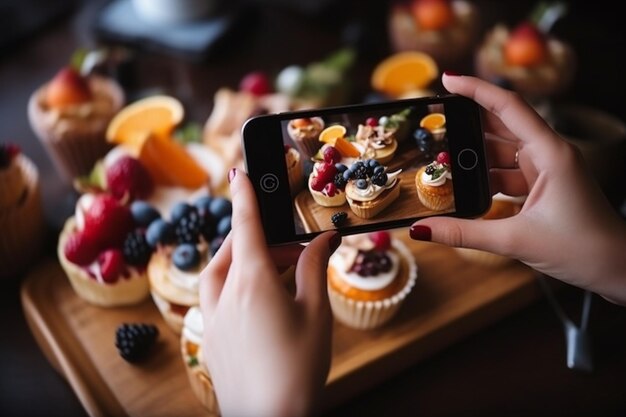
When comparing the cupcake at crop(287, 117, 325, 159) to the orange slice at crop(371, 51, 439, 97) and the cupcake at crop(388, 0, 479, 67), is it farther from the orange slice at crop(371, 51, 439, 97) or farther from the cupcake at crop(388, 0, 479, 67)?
the cupcake at crop(388, 0, 479, 67)

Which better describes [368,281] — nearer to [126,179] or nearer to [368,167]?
[368,167]

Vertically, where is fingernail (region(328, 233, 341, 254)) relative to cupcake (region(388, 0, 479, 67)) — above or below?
above

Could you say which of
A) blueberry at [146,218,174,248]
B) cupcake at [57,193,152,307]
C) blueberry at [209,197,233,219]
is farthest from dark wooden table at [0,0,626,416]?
blueberry at [209,197,233,219]

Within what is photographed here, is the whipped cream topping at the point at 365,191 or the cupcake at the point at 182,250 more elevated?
the whipped cream topping at the point at 365,191

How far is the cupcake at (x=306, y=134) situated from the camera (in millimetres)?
875

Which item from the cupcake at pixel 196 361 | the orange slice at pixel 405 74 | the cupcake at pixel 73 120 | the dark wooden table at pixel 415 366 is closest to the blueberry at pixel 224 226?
the cupcake at pixel 196 361

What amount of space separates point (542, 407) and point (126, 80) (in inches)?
47.5

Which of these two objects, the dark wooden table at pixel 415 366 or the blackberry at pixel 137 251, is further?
the blackberry at pixel 137 251

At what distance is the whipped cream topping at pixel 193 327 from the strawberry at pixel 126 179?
32cm

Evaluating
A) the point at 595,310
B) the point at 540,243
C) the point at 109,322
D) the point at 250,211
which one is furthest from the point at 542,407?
A: the point at 109,322

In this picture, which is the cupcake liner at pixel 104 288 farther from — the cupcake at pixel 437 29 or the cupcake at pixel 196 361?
the cupcake at pixel 437 29

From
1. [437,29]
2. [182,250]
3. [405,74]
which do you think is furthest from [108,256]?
[437,29]

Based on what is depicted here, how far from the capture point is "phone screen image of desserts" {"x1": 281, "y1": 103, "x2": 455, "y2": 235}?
878 mm

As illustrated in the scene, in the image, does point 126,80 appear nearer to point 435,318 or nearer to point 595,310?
point 435,318
